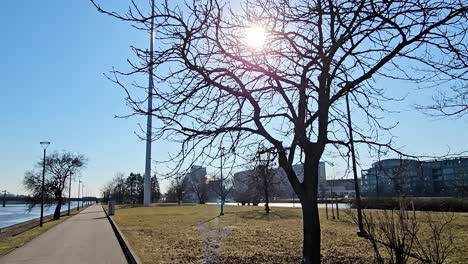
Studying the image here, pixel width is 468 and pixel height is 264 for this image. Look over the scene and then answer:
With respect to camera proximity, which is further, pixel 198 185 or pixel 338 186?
pixel 198 185

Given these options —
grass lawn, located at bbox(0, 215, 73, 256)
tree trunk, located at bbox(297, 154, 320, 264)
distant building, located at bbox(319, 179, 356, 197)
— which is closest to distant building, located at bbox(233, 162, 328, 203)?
distant building, located at bbox(319, 179, 356, 197)

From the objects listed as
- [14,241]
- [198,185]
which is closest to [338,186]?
[14,241]

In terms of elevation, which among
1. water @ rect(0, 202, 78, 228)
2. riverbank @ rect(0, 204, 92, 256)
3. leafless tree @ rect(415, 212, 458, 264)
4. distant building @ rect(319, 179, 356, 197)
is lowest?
water @ rect(0, 202, 78, 228)

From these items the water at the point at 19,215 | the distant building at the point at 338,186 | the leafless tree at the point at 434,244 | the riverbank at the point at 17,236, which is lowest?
the water at the point at 19,215

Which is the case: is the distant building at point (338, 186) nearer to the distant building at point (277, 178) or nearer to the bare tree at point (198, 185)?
the distant building at point (277, 178)

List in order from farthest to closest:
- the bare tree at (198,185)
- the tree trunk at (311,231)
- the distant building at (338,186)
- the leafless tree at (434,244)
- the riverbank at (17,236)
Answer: the riverbank at (17,236), the bare tree at (198,185), the distant building at (338,186), the tree trunk at (311,231), the leafless tree at (434,244)

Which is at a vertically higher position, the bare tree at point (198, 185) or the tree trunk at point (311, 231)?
the bare tree at point (198, 185)

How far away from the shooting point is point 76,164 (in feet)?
167

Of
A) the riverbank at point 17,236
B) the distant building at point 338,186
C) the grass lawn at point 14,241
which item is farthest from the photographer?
the riverbank at point 17,236

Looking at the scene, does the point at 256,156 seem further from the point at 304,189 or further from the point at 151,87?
the point at 151,87

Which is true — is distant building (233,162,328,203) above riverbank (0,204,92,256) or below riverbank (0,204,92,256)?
above

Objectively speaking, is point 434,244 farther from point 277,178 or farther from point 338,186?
point 338,186

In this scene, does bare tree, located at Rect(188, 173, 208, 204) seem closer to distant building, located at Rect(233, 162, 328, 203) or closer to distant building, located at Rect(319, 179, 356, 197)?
distant building, located at Rect(233, 162, 328, 203)

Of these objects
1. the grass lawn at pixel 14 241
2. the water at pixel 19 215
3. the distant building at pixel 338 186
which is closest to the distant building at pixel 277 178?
the distant building at pixel 338 186
